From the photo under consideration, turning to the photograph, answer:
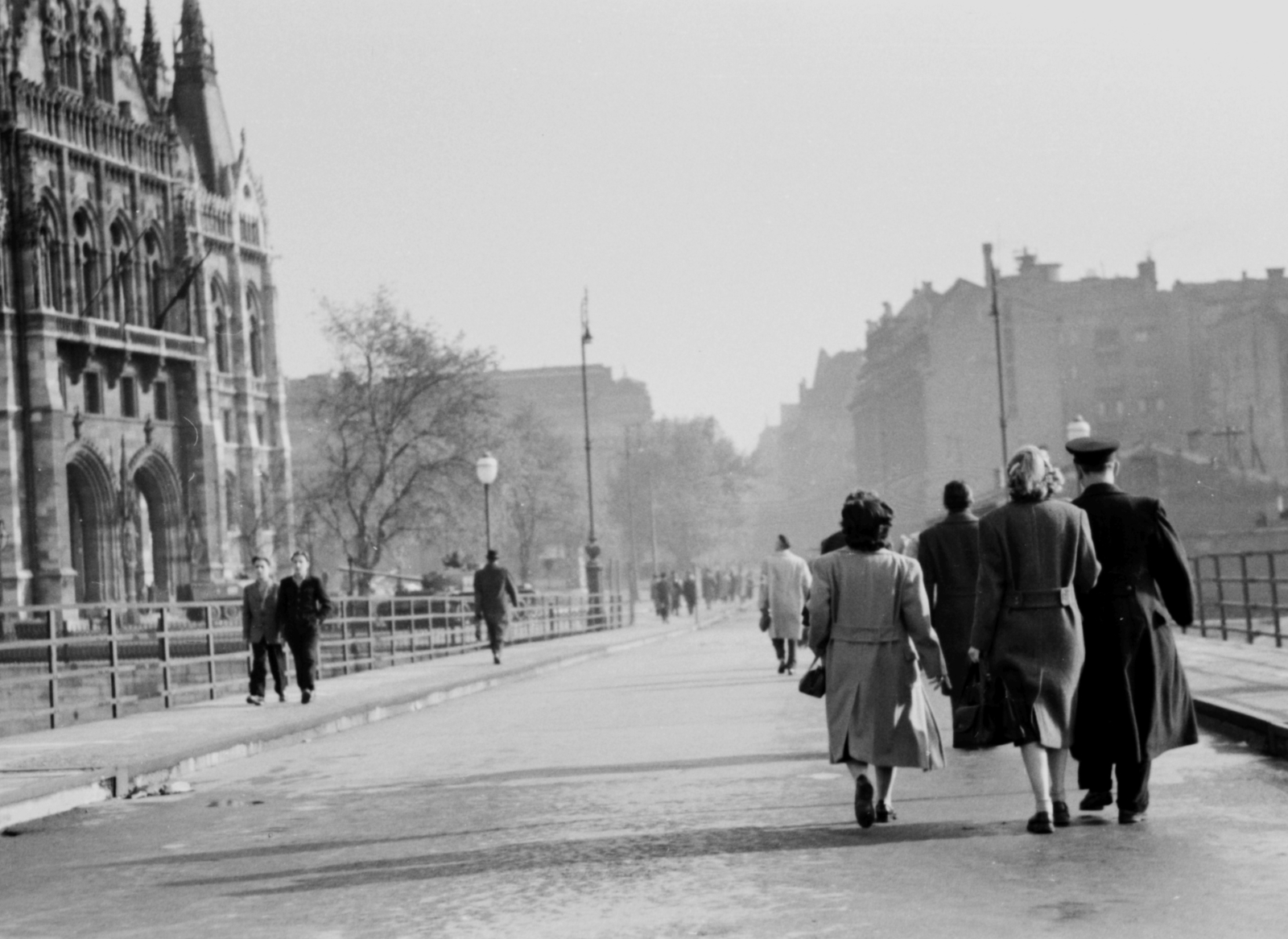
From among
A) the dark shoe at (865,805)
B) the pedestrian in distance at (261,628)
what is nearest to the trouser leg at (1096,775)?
→ the dark shoe at (865,805)

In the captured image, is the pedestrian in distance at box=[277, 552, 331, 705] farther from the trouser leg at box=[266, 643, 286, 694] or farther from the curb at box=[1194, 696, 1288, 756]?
the curb at box=[1194, 696, 1288, 756]

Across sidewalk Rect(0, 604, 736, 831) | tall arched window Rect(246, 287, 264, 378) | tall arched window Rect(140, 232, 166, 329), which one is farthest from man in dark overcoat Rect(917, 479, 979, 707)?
tall arched window Rect(246, 287, 264, 378)

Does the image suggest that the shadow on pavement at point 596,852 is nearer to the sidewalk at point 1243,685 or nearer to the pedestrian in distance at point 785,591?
the sidewalk at point 1243,685

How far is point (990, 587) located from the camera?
9180mm

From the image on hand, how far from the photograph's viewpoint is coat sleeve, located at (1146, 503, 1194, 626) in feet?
30.0

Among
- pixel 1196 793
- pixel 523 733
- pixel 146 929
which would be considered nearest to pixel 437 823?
pixel 146 929

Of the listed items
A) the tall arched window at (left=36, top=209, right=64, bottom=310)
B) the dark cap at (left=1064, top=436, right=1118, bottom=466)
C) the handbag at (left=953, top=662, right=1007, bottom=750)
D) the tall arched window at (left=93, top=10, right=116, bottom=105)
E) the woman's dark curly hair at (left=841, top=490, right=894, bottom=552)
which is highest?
the tall arched window at (left=93, top=10, right=116, bottom=105)

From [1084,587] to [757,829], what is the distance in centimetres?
196

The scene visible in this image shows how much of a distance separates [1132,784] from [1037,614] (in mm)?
915

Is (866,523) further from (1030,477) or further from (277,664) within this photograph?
(277,664)

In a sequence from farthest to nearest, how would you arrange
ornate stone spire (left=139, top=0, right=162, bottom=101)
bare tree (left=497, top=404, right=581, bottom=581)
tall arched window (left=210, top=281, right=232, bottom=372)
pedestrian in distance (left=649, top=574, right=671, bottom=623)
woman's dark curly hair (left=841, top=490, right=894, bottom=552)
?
tall arched window (left=210, top=281, right=232, bottom=372) < bare tree (left=497, top=404, right=581, bottom=581) < ornate stone spire (left=139, top=0, right=162, bottom=101) < pedestrian in distance (left=649, top=574, right=671, bottom=623) < woman's dark curly hair (left=841, top=490, right=894, bottom=552)

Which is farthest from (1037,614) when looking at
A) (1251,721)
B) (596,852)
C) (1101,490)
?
(1251,721)

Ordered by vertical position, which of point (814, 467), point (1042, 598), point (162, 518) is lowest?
point (1042, 598)

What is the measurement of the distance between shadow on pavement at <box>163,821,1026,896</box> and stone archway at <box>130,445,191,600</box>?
5622cm
